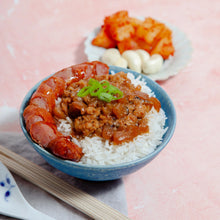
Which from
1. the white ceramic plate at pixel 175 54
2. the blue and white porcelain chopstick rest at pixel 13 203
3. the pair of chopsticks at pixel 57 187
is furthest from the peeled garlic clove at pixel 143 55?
the blue and white porcelain chopstick rest at pixel 13 203

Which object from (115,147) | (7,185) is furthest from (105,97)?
(7,185)

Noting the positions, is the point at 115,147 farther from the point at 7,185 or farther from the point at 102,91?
the point at 7,185

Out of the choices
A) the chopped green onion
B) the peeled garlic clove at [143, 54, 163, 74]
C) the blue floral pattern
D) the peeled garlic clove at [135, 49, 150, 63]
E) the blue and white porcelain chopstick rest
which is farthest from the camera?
the peeled garlic clove at [135, 49, 150, 63]

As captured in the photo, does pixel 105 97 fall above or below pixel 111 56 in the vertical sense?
above

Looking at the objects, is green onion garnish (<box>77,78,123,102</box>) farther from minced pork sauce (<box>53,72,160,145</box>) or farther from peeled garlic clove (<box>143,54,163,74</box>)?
peeled garlic clove (<box>143,54,163,74</box>)

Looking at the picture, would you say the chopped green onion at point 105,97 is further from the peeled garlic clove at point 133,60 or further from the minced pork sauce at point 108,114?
the peeled garlic clove at point 133,60

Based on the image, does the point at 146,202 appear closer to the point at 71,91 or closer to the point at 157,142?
the point at 157,142

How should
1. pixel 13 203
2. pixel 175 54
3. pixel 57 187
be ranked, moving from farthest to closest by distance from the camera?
pixel 175 54, pixel 57 187, pixel 13 203

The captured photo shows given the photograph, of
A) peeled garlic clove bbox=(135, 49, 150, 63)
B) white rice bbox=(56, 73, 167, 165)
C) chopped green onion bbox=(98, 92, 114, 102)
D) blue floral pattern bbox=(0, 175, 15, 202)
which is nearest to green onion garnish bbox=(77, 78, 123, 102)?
chopped green onion bbox=(98, 92, 114, 102)
